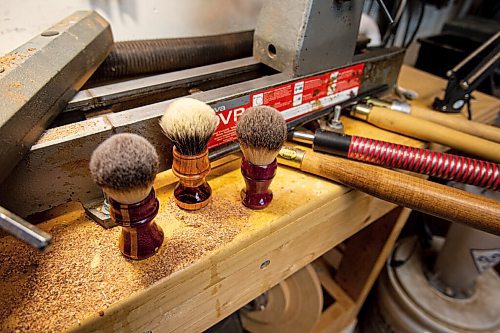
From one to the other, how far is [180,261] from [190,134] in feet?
0.49

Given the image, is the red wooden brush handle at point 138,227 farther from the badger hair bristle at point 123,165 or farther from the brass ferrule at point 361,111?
the brass ferrule at point 361,111

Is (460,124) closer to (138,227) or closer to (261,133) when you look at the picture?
(261,133)

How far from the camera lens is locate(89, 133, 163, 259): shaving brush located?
1.06 feet

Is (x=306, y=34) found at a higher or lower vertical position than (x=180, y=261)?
higher

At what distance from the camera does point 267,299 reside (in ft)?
3.12

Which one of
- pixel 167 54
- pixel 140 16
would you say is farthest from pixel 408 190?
pixel 140 16

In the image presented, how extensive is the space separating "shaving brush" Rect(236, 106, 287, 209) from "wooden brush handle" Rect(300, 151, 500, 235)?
0.41 feet

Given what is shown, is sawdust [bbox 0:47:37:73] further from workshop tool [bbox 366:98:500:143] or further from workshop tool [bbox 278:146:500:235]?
workshop tool [bbox 366:98:500:143]

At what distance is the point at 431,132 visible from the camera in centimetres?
64

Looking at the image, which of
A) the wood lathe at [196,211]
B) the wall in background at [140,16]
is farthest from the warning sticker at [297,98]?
the wall in background at [140,16]

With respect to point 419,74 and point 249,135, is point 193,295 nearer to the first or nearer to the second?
point 249,135

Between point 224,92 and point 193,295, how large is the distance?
0.29m

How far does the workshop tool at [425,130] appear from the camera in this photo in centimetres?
60

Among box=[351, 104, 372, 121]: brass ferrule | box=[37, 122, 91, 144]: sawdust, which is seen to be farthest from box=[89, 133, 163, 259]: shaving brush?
box=[351, 104, 372, 121]: brass ferrule
